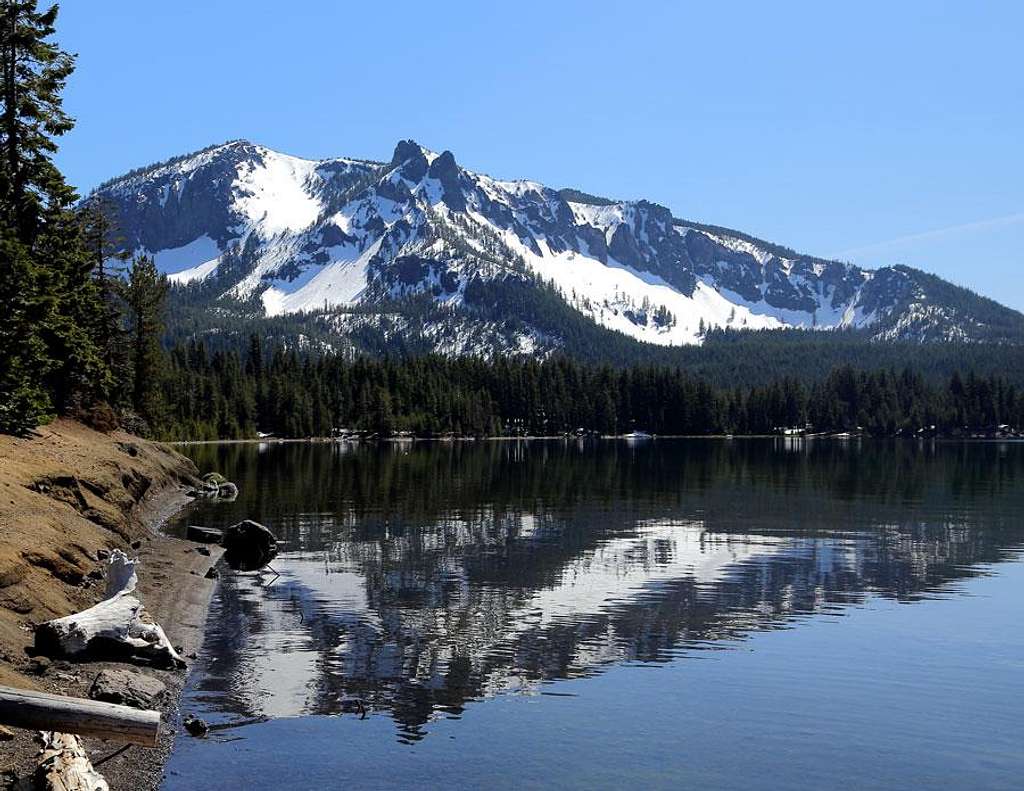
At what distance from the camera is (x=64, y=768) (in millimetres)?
18828

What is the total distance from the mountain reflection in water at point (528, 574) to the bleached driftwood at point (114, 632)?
178 centimetres

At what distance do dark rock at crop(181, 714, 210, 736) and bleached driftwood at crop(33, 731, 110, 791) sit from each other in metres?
4.84

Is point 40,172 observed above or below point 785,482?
above

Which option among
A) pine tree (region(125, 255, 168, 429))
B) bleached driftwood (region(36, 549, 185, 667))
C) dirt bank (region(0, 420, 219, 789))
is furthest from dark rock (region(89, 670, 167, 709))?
pine tree (region(125, 255, 168, 429))

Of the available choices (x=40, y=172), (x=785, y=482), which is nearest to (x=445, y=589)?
(x=40, y=172)

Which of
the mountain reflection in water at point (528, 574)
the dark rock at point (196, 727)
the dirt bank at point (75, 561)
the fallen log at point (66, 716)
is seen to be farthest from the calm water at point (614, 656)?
the fallen log at point (66, 716)

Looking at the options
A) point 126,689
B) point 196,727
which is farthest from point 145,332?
point 196,727

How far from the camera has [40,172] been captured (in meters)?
65.6

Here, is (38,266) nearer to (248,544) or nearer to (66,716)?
(248,544)

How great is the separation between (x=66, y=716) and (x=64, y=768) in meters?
1.15

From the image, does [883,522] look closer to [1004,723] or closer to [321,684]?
[1004,723]

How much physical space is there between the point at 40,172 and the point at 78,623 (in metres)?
46.1

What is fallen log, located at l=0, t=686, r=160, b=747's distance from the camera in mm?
18359

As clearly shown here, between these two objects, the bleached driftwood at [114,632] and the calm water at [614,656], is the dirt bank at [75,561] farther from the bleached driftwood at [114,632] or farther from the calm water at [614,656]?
the calm water at [614,656]
